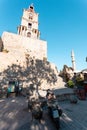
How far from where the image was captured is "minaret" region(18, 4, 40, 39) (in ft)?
112

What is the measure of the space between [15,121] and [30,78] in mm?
12061

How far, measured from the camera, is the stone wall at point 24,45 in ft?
89.2

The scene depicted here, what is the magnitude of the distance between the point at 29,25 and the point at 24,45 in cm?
1104

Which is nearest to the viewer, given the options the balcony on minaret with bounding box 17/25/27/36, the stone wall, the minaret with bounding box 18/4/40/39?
the stone wall

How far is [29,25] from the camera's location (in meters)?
35.9

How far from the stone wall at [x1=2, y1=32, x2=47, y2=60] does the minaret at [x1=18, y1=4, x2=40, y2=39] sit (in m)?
5.11

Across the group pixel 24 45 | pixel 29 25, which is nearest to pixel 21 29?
pixel 29 25

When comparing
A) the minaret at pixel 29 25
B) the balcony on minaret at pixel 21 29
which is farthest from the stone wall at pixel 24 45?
the balcony on minaret at pixel 21 29

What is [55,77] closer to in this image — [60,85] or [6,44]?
[60,85]

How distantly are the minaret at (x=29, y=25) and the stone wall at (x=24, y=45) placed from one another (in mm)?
5106

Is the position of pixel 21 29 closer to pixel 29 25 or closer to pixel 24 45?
pixel 29 25

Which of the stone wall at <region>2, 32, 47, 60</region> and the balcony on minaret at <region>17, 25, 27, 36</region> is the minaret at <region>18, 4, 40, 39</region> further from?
the stone wall at <region>2, 32, 47, 60</region>

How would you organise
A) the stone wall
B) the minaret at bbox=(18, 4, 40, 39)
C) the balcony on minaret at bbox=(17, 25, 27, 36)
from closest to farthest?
the stone wall
the balcony on minaret at bbox=(17, 25, 27, 36)
the minaret at bbox=(18, 4, 40, 39)

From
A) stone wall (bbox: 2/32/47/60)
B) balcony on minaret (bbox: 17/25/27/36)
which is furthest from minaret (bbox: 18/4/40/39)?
stone wall (bbox: 2/32/47/60)
